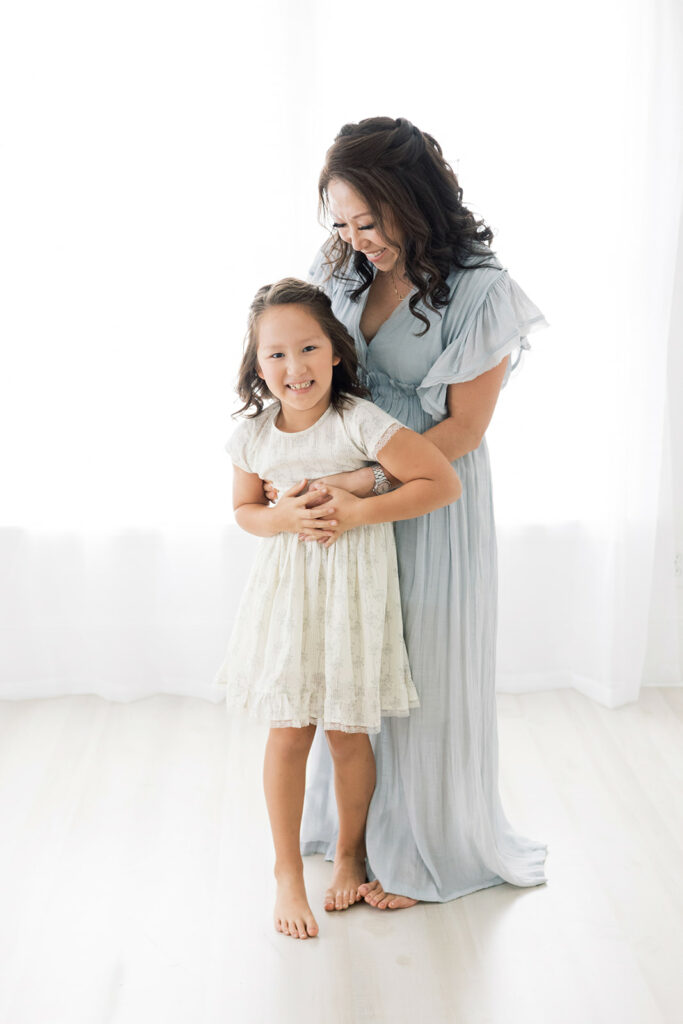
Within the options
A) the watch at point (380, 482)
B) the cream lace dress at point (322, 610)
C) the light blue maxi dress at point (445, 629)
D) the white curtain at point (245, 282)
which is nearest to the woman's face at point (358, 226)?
the light blue maxi dress at point (445, 629)

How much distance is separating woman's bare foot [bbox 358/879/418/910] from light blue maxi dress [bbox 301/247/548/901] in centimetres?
2

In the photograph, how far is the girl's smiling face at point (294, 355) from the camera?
66.9 inches

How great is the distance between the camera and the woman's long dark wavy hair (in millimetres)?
1681

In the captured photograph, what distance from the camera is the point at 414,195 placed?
1.70 meters

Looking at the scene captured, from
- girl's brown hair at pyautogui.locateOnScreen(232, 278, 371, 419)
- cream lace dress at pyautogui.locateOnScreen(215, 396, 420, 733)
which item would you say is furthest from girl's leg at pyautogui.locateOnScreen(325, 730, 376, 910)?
girl's brown hair at pyautogui.locateOnScreen(232, 278, 371, 419)

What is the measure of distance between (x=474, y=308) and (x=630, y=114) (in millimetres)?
1219

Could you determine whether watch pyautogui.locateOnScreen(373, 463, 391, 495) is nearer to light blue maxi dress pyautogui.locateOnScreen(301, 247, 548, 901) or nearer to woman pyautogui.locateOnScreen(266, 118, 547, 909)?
woman pyautogui.locateOnScreen(266, 118, 547, 909)

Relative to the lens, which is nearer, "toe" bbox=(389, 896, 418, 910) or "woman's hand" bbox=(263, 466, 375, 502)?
"woman's hand" bbox=(263, 466, 375, 502)

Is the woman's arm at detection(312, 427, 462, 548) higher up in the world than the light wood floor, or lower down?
higher up

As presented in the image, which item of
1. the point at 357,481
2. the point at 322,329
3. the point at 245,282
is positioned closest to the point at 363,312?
the point at 322,329

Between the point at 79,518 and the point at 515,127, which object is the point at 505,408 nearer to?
the point at 515,127

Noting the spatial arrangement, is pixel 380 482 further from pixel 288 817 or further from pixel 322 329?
pixel 288 817

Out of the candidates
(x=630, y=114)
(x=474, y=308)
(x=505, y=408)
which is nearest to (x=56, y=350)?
(x=505, y=408)

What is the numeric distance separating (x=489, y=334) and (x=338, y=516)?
419 mm
